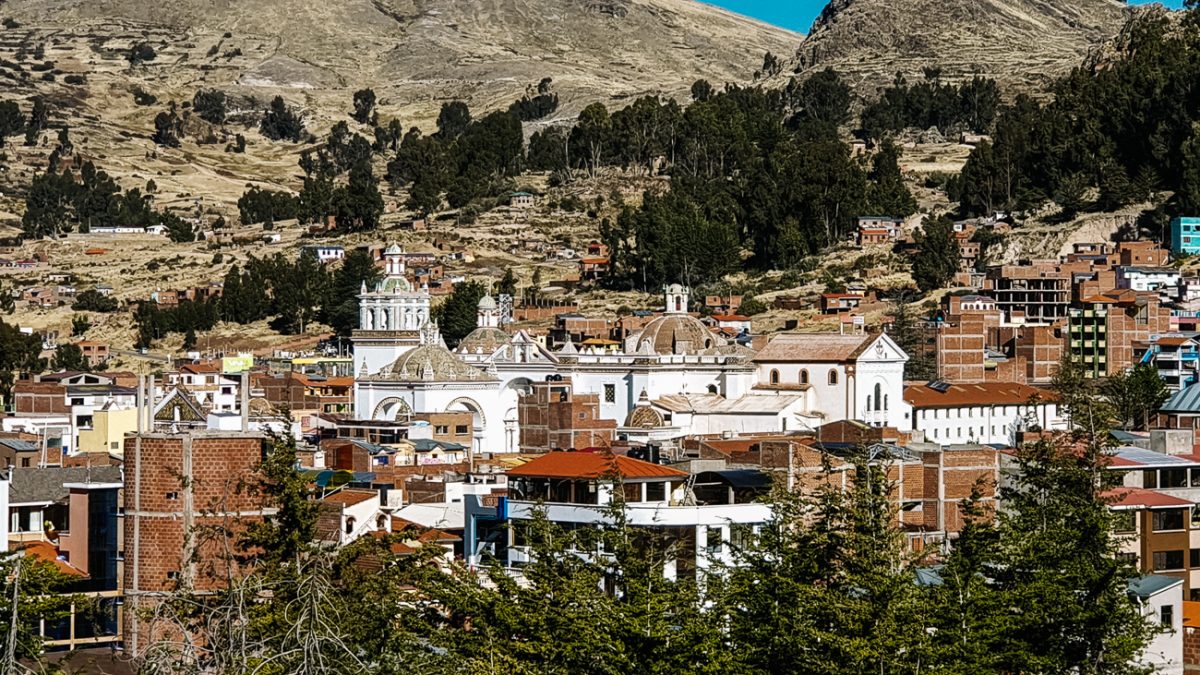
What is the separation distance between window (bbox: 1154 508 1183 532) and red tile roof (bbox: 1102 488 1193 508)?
0.18 m

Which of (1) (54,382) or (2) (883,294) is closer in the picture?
(1) (54,382)

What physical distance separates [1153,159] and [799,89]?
6254 centimetres

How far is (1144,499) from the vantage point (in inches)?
2126

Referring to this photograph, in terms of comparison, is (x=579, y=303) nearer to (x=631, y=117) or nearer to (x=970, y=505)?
(x=631, y=117)

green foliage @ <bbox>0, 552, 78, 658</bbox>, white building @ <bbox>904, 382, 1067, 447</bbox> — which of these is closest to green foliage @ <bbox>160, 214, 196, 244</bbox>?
white building @ <bbox>904, 382, 1067, 447</bbox>

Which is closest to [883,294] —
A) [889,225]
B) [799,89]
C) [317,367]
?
[889,225]

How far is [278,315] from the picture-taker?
147125 mm

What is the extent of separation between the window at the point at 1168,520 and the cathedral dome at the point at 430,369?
4285cm

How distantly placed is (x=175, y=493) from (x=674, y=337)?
63481 mm

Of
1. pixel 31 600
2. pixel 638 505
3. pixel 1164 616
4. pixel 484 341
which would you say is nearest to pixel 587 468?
pixel 638 505

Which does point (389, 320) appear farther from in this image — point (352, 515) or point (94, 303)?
point (352, 515)

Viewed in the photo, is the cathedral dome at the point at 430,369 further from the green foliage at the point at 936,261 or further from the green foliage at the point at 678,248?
the green foliage at the point at 678,248

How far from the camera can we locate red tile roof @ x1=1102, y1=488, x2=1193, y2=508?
5322cm

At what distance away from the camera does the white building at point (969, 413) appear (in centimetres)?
9625
